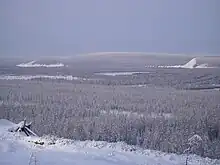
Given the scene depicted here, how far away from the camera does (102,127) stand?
43.3 feet

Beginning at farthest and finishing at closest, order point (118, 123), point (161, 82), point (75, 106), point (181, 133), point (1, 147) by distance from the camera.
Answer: point (161, 82), point (75, 106), point (118, 123), point (181, 133), point (1, 147)

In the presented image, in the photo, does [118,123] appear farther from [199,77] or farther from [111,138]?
[199,77]

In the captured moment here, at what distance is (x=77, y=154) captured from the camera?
871cm

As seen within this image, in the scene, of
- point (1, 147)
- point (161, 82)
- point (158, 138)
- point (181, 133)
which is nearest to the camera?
point (1, 147)

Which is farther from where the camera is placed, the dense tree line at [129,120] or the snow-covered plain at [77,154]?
the dense tree line at [129,120]

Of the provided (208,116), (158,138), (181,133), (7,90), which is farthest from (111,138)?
(7,90)

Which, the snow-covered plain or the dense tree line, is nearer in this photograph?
the snow-covered plain

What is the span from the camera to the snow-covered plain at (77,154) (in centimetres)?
795

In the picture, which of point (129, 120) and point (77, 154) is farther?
point (129, 120)

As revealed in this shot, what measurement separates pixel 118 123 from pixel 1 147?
6.44m

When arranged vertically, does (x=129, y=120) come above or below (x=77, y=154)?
below

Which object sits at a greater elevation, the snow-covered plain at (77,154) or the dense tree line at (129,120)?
the snow-covered plain at (77,154)

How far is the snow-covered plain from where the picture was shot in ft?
26.1

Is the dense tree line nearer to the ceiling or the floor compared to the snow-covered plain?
nearer to the floor
